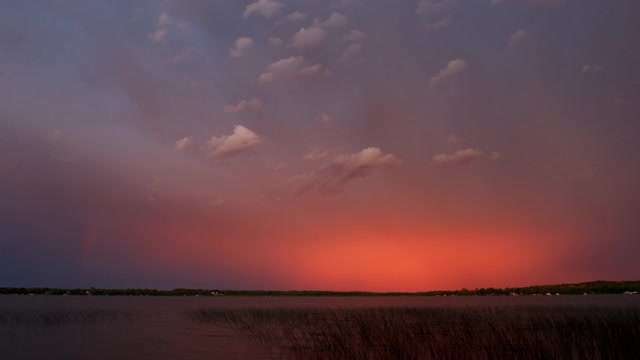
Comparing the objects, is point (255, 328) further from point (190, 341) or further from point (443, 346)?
point (443, 346)

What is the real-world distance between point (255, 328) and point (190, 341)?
5477 mm

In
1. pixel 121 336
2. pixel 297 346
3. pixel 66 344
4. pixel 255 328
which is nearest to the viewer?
pixel 297 346

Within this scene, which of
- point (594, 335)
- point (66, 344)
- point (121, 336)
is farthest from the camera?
point (121, 336)

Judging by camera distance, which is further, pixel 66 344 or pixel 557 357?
pixel 66 344

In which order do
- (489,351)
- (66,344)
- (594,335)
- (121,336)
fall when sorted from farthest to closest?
(121,336) < (66,344) < (594,335) < (489,351)

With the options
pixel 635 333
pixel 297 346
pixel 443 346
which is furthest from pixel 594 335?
pixel 297 346

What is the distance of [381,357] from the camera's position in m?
15.3

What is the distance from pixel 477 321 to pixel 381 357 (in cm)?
1296

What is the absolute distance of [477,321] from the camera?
26625 millimetres

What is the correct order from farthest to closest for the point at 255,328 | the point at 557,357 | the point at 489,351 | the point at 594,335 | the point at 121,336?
1. the point at 255,328
2. the point at 121,336
3. the point at 594,335
4. the point at 489,351
5. the point at 557,357

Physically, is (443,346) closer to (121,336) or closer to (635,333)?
(635,333)

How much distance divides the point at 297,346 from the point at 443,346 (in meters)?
5.02

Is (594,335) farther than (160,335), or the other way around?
(160,335)

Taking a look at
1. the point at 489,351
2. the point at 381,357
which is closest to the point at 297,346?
the point at 381,357
